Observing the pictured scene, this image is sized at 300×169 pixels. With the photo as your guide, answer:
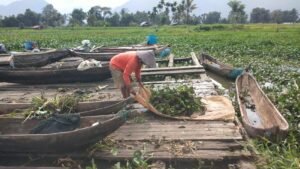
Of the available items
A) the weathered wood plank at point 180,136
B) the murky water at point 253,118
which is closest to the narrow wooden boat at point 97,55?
the murky water at point 253,118

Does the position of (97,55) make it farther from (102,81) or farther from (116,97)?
(116,97)

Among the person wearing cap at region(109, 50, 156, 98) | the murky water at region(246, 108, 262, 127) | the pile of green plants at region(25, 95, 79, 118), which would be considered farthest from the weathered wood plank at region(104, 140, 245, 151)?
the murky water at region(246, 108, 262, 127)

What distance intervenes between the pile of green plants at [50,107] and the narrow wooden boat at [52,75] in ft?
11.0

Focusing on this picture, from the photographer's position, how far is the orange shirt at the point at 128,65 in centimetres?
565

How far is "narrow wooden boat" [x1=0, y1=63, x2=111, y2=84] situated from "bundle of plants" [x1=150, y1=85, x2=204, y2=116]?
9.74 feet

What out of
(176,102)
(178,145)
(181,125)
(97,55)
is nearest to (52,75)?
(97,55)

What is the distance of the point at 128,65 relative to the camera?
5656mm

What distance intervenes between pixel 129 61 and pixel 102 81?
350 centimetres

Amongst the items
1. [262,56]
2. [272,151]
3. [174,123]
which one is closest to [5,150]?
[174,123]

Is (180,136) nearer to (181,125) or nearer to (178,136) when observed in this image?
(178,136)

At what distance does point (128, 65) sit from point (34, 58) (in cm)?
550

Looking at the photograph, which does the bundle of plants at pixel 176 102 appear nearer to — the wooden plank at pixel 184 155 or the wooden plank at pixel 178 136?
the wooden plank at pixel 178 136

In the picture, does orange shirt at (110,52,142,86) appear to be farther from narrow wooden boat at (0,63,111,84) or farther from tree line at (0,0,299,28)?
tree line at (0,0,299,28)

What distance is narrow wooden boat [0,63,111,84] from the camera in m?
8.62
